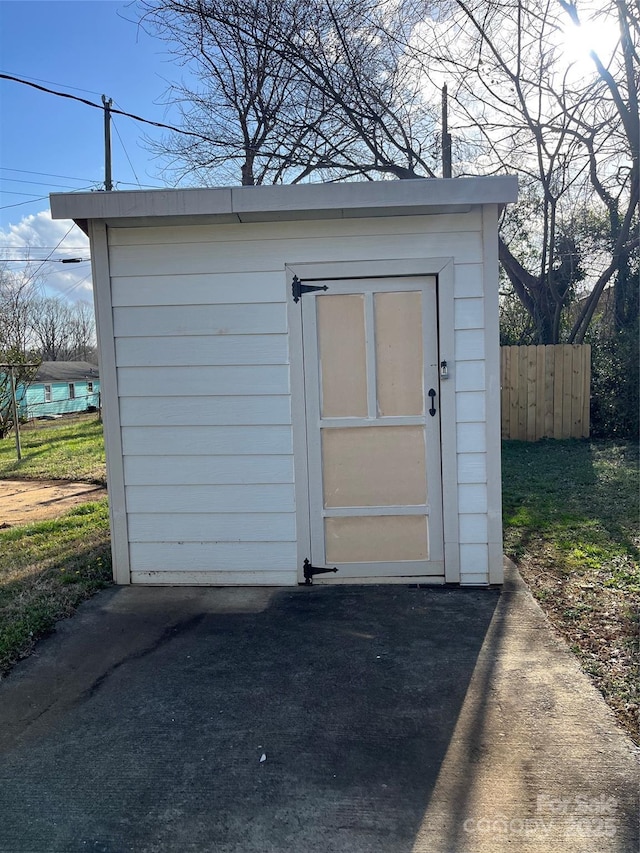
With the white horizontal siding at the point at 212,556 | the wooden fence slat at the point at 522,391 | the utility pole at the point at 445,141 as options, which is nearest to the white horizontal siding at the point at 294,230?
the white horizontal siding at the point at 212,556

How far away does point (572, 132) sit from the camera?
1003 centimetres

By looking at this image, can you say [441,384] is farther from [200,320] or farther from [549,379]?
[549,379]

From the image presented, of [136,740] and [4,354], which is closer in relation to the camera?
[136,740]

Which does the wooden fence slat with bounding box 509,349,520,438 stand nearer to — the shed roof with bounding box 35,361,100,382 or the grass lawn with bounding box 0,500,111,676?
the grass lawn with bounding box 0,500,111,676

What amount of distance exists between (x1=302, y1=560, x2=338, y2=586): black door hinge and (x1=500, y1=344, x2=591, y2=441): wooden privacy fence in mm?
6917

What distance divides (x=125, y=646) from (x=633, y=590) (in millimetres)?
2913

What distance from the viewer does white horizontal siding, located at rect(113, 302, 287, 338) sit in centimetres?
382

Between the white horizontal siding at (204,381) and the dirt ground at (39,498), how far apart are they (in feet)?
9.06

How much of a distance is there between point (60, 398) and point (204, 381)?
3041 cm

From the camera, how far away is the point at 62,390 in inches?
1243

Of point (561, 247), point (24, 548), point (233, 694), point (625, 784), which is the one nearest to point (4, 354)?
point (24, 548)

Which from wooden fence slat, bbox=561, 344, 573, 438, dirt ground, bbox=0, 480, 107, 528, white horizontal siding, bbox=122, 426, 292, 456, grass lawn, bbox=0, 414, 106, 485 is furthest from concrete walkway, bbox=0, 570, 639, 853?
wooden fence slat, bbox=561, 344, 573, 438

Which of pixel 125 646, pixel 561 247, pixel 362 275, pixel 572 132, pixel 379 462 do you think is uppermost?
pixel 572 132

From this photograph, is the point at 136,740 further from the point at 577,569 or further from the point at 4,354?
the point at 4,354
